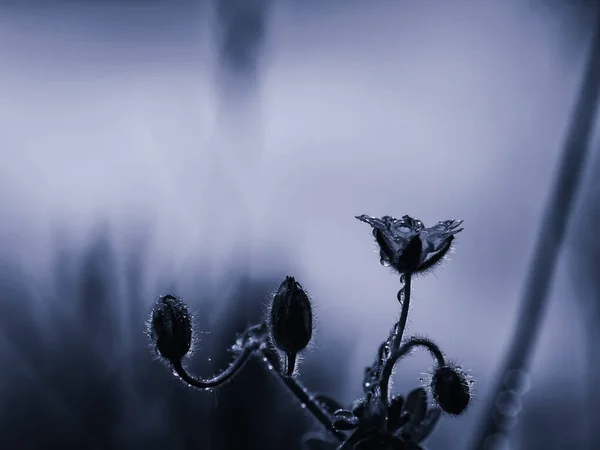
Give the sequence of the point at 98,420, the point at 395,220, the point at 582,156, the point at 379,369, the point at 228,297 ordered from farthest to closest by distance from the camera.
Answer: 1. the point at 98,420
2. the point at 228,297
3. the point at 582,156
4. the point at 395,220
5. the point at 379,369

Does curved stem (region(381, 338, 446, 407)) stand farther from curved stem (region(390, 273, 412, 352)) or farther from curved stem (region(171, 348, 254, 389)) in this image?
curved stem (region(171, 348, 254, 389))

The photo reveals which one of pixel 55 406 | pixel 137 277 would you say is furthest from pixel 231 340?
pixel 55 406

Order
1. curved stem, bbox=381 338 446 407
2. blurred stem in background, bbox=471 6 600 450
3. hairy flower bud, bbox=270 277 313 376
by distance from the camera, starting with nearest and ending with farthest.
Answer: curved stem, bbox=381 338 446 407
hairy flower bud, bbox=270 277 313 376
blurred stem in background, bbox=471 6 600 450

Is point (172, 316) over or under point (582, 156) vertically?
under

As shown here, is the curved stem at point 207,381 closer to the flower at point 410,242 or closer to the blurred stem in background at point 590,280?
the flower at point 410,242

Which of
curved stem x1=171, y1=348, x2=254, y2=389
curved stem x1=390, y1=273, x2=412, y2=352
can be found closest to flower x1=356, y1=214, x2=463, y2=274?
curved stem x1=390, y1=273, x2=412, y2=352

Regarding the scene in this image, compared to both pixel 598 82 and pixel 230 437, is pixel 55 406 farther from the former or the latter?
pixel 598 82

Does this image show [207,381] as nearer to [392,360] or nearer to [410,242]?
[392,360]
